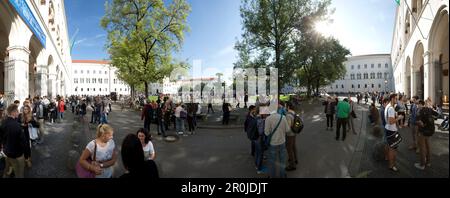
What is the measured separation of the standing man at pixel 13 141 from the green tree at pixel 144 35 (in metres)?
13.1

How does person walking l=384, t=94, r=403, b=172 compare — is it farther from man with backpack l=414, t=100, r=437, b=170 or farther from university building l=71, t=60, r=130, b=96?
university building l=71, t=60, r=130, b=96

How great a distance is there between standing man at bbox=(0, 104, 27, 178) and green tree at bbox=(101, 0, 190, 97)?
13080mm

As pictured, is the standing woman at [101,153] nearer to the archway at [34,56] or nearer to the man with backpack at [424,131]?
the man with backpack at [424,131]

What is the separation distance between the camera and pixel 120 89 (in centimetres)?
5275

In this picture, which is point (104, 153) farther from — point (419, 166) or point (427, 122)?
point (427, 122)

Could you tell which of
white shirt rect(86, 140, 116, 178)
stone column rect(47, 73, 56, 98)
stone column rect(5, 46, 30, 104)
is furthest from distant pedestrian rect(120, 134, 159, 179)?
stone column rect(47, 73, 56, 98)

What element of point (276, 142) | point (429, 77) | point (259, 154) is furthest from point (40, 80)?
point (429, 77)

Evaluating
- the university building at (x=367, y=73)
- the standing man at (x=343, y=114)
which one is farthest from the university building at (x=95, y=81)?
the university building at (x=367, y=73)

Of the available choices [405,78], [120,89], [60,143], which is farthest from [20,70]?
[120,89]

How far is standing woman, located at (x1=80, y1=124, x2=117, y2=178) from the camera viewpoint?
9.63 feet
